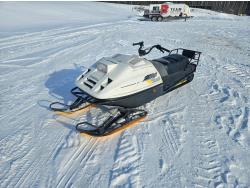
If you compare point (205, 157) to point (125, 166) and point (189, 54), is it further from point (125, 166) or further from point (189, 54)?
point (189, 54)

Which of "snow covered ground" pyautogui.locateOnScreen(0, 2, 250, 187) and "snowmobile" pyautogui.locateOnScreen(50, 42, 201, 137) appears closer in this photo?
"snow covered ground" pyautogui.locateOnScreen(0, 2, 250, 187)

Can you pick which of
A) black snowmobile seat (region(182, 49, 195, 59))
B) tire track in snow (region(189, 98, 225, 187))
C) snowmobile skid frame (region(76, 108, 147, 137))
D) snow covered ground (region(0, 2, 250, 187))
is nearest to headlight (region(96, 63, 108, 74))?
snowmobile skid frame (region(76, 108, 147, 137))

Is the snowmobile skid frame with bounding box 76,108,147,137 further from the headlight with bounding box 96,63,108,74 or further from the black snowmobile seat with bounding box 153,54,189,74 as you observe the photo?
the black snowmobile seat with bounding box 153,54,189,74

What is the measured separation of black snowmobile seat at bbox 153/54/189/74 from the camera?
422 centimetres

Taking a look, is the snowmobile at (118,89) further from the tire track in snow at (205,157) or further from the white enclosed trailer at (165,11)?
the white enclosed trailer at (165,11)

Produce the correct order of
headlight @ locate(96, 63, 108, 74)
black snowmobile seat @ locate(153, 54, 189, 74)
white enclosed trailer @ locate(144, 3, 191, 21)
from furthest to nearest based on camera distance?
1. white enclosed trailer @ locate(144, 3, 191, 21)
2. black snowmobile seat @ locate(153, 54, 189, 74)
3. headlight @ locate(96, 63, 108, 74)

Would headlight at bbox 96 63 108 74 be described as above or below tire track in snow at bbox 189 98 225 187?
above

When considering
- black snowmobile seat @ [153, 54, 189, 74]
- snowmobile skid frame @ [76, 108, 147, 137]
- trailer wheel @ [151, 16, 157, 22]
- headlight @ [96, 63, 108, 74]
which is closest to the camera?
snowmobile skid frame @ [76, 108, 147, 137]

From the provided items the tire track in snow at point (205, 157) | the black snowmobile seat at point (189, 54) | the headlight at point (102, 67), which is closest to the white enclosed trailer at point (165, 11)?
the black snowmobile seat at point (189, 54)

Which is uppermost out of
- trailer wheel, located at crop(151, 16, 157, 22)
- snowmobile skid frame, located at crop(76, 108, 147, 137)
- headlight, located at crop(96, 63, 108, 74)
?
headlight, located at crop(96, 63, 108, 74)

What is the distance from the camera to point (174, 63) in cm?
437

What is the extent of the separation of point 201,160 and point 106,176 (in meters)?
1.31

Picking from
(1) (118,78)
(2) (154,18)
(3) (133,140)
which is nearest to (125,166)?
(3) (133,140)

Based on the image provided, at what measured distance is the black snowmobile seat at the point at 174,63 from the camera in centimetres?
422
